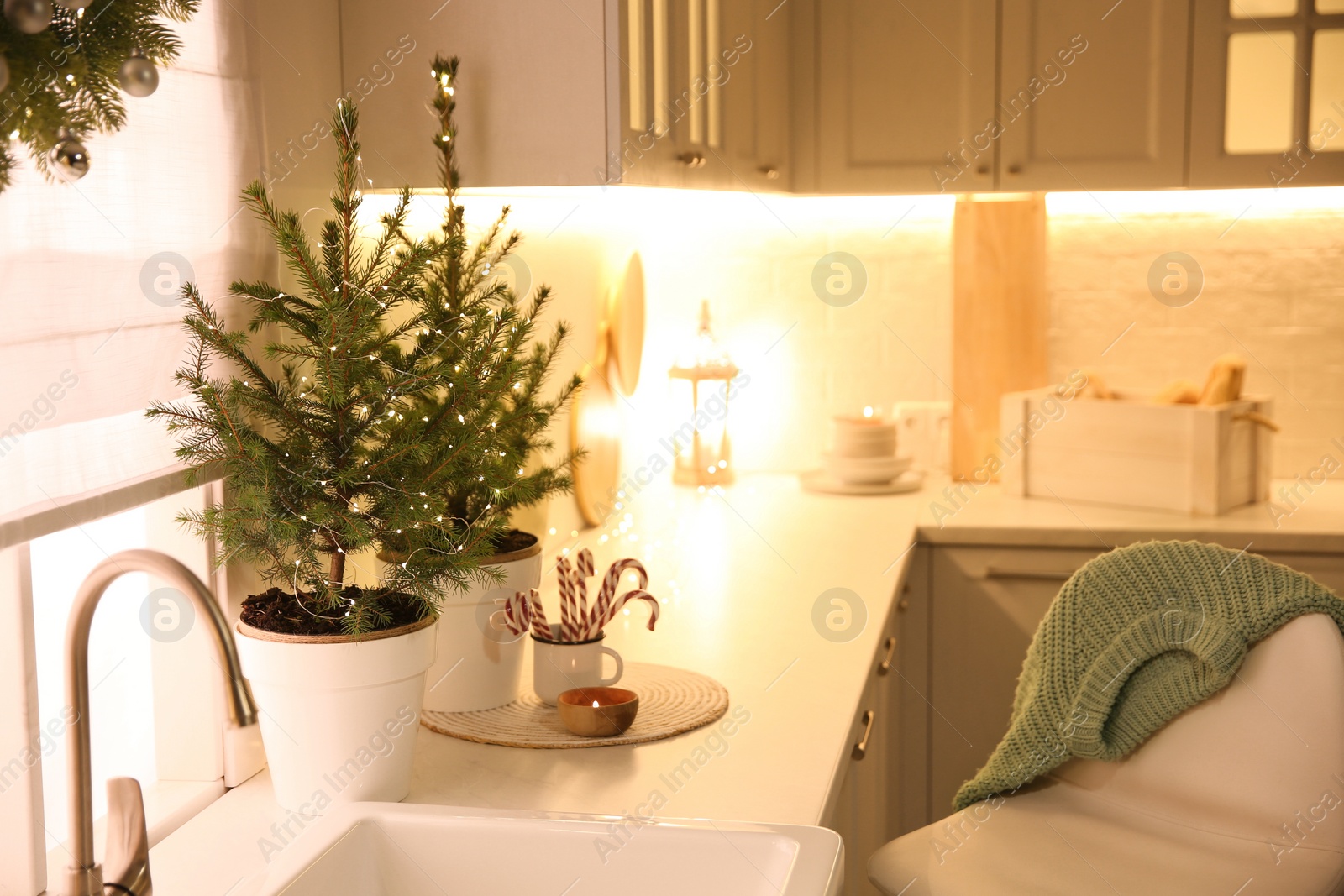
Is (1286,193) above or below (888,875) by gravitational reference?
above

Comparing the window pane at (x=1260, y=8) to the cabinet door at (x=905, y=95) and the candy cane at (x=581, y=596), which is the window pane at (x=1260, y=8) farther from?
the candy cane at (x=581, y=596)

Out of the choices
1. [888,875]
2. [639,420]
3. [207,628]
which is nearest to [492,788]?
[207,628]

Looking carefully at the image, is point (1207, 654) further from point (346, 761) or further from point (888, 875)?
point (346, 761)

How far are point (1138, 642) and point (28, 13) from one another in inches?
56.0

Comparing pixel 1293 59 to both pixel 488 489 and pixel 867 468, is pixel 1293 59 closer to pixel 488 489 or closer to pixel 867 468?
pixel 867 468

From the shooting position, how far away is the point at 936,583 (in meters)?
2.55

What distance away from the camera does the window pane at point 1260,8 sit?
2580 millimetres

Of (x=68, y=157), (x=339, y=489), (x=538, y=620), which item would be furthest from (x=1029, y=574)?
(x=68, y=157)

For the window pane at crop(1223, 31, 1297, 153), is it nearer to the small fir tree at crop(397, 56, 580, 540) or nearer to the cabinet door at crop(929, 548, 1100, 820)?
the cabinet door at crop(929, 548, 1100, 820)

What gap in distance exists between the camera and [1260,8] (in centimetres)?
258

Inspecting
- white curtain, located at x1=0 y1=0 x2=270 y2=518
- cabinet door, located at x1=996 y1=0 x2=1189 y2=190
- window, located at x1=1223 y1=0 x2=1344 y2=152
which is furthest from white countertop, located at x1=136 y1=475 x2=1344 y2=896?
window, located at x1=1223 y1=0 x2=1344 y2=152

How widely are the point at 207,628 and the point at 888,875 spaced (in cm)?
105

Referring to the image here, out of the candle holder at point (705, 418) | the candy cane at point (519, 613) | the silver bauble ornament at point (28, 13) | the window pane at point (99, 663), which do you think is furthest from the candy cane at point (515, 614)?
the candle holder at point (705, 418)

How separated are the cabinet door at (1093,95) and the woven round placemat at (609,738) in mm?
1613
